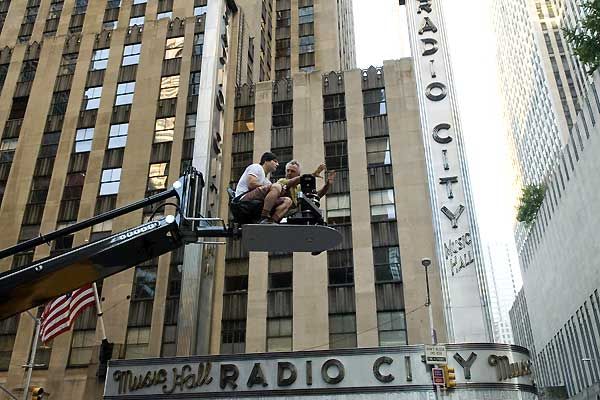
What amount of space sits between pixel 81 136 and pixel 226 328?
1948 cm

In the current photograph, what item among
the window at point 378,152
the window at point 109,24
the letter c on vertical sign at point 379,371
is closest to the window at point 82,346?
the letter c on vertical sign at point 379,371

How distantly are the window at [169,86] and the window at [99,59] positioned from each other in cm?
593

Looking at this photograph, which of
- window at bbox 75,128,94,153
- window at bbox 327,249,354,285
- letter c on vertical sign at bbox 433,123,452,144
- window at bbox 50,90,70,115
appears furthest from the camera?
window at bbox 50,90,70,115

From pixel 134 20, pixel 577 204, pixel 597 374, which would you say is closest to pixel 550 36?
pixel 577 204

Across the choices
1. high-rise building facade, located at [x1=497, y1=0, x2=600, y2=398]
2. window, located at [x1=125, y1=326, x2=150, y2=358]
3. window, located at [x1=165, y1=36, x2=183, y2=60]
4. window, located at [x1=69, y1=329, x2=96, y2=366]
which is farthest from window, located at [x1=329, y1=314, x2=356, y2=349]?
high-rise building facade, located at [x1=497, y1=0, x2=600, y2=398]

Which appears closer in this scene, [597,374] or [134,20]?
[134,20]

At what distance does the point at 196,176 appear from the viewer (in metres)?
9.04

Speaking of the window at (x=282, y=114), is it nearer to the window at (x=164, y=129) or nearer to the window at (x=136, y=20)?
the window at (x=164, y=129)

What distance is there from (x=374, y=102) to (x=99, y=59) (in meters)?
23.5

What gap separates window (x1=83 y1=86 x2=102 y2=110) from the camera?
4297cm

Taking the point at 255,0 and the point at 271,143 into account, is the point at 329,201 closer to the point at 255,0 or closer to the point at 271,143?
the point at 271,143

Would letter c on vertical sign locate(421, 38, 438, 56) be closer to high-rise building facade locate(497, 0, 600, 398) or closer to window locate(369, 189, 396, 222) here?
window locate(369, 189, 396, 222)

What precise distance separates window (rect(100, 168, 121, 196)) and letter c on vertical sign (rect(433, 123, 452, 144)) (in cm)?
2264

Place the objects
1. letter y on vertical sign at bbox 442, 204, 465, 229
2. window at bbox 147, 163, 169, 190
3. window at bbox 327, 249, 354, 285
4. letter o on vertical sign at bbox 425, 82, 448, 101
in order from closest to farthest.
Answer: letter y on vertical sign at bbox 442, 204, 465, 229, window at bbox 327, 249, 354, 285, letter o on vertical sign at bbox 425, 82, 448, 101, window at bbox 147, 163, 169, 190
